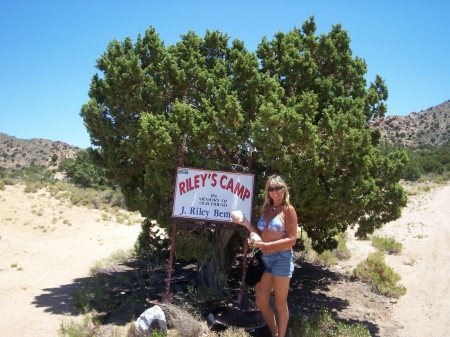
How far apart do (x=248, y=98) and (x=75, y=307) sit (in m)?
4.91

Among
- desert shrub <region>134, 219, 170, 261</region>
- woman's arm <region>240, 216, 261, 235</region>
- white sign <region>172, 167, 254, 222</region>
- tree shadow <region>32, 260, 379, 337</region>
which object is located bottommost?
tree shadow <region>32, 260, 379, 337</region>

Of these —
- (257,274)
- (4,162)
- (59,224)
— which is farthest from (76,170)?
(257,274)

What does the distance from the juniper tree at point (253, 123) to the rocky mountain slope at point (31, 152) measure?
59003 millimetres

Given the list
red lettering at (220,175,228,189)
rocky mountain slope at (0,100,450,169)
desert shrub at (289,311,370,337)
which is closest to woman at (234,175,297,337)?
desert shrub at (289,311,370,337)

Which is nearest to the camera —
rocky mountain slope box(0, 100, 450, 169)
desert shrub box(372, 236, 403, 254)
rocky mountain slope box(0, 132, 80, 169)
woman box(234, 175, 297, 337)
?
woman box(234, 175, 297, 337)

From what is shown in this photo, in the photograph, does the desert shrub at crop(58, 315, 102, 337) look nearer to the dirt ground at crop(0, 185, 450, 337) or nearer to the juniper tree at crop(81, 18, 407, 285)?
the dirt ground at crop(0, 185, 450, 337)

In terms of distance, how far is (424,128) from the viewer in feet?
244

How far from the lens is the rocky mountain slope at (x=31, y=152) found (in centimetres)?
6538

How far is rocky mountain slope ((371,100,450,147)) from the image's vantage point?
223 feet

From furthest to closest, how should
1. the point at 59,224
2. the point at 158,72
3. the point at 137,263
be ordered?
the point at 59,224, the point at 137,263, the point at 158,72

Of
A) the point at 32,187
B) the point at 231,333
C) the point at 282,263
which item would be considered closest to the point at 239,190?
the point at 282,263

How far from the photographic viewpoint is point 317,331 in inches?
250

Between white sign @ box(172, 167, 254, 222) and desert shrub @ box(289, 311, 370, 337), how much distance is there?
1.88m

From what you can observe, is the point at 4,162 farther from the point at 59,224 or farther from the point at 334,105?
the point at 334,105
